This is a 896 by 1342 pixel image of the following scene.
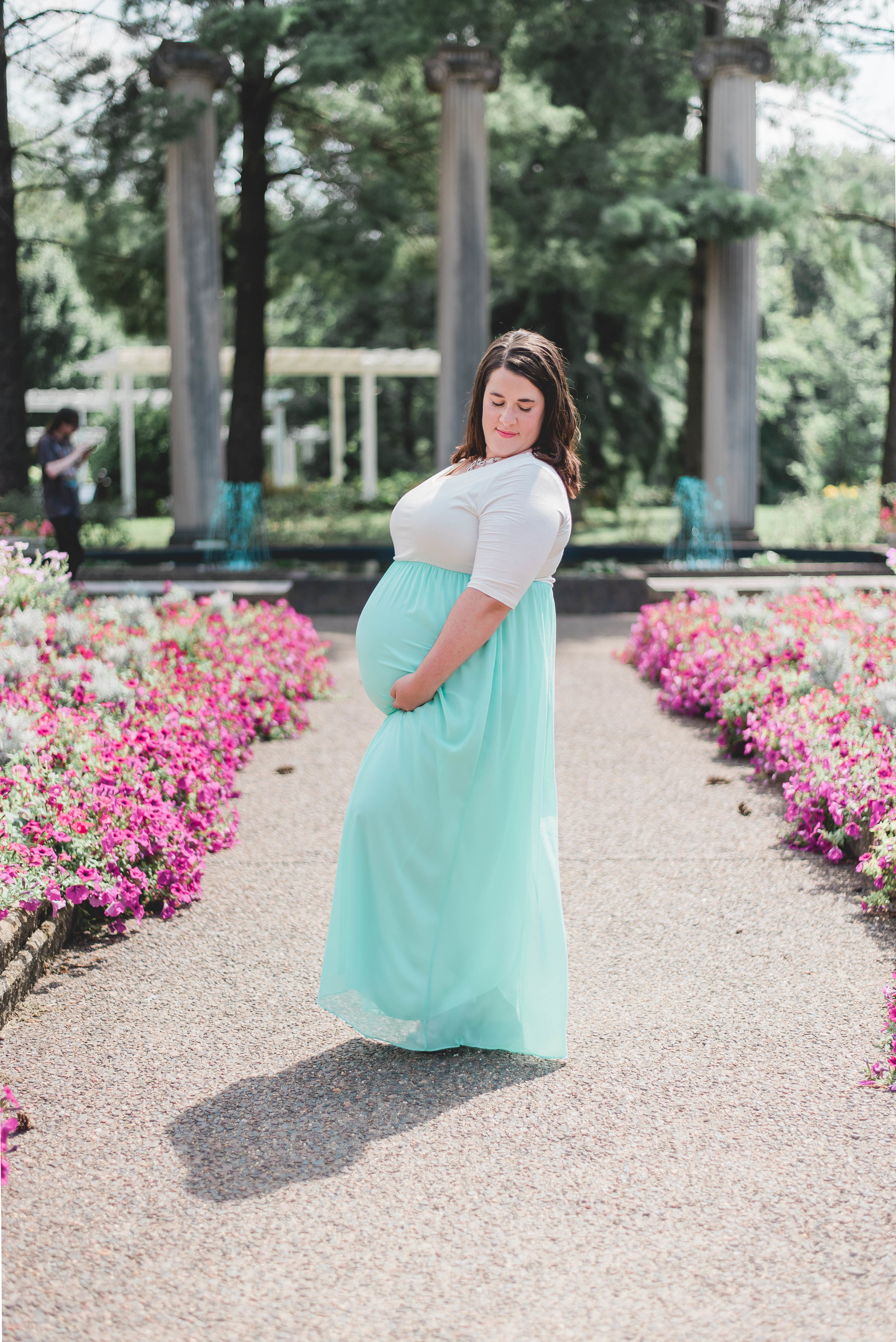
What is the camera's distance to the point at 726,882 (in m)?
4.49

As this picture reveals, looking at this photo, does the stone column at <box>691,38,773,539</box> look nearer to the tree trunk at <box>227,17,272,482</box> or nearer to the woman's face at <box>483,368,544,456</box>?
the tree trunk at <box>227,17,272,482</box>

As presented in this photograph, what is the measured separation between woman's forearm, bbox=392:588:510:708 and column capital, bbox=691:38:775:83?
13.3 meters

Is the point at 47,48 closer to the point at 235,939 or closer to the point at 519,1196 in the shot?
the point at 235,939

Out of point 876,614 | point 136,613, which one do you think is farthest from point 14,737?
point 876,614

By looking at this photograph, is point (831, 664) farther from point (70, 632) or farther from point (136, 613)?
point (136, 613)

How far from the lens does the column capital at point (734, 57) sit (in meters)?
14.0

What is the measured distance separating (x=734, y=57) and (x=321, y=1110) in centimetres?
1407

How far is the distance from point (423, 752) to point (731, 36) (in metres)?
14.6

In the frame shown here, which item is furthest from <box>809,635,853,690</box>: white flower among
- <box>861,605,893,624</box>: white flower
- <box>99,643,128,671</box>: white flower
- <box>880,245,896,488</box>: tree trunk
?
<box>880,245,896,488</box>: tree trunk

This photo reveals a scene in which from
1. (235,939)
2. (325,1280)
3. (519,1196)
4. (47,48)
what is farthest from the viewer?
(47,48)

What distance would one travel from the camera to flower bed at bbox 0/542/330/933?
3.95 metres

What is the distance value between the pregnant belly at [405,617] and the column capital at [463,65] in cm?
1225

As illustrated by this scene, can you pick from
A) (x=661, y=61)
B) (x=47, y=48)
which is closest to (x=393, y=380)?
(x=661, y=61)

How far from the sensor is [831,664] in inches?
240
